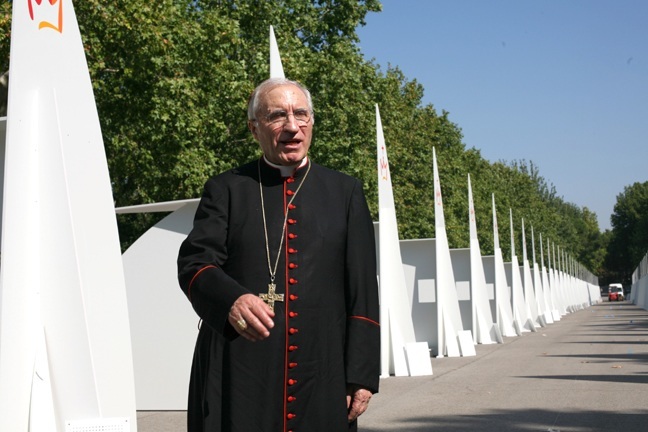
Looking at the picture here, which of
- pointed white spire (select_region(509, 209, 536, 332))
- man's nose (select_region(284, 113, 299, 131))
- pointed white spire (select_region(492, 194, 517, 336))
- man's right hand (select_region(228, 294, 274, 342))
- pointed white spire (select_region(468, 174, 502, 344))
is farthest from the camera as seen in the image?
pointed white spire (select_region(509, 209, 536, 332))

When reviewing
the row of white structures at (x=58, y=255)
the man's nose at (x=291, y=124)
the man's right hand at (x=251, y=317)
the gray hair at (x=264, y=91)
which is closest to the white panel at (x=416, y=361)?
the row of white structures at (x=58, y=255)

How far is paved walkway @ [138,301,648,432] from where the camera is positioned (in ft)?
42.5

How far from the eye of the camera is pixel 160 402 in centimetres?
1497

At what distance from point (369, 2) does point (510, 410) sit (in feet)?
101

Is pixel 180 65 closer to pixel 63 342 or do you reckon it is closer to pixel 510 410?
pixel 510 410

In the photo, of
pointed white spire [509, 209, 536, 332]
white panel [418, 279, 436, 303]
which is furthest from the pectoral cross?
pointed white spire [509, 209, 536, 332]

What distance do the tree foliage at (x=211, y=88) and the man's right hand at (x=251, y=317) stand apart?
65.1ft

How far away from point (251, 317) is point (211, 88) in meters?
26.0

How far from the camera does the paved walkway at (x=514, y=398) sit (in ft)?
42.5

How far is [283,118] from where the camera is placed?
4.59m

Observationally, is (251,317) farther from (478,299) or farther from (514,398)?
(478,299)

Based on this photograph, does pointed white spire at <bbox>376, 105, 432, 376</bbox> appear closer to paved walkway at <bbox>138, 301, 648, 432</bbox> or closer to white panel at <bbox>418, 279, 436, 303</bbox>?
paved walkway at <bbox>138, 301, 648, 432</bbox>

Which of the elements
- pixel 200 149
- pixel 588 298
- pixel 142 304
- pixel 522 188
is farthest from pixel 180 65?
pixel 588 298

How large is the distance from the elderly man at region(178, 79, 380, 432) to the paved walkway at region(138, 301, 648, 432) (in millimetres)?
7901
